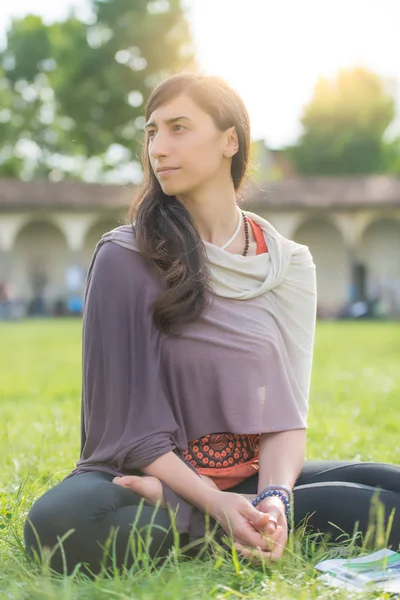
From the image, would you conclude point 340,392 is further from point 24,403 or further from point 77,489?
point 77,489

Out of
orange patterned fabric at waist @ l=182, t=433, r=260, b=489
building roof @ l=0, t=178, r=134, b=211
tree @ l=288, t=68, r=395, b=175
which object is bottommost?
orange patterned fabric at waist @ l=182, t=433, r=260, b=489

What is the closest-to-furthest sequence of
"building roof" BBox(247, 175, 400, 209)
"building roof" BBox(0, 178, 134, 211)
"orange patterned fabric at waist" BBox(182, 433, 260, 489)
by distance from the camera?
"orange patterned fabric at waist" BBox(182, 433, 260, 489)
"building roof" BBox(247, 175, 400, 209)
"building roof" BBox(0, 178, 134, 211)

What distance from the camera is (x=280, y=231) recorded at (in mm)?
31875

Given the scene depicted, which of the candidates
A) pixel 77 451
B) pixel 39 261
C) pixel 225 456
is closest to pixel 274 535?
pixel 225 456

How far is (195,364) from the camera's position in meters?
2.72

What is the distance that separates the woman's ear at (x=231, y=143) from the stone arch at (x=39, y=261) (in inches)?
1202

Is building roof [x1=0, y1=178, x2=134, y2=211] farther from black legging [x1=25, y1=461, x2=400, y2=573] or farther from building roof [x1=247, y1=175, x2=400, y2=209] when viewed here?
black legging [x1=25, y1=461, x2=400, y2=573]

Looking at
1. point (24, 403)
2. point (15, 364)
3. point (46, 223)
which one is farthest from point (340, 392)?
point (46, 223)

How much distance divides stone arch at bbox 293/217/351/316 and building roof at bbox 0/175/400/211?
1.46 meters

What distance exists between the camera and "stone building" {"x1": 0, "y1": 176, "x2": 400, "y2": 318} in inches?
1247

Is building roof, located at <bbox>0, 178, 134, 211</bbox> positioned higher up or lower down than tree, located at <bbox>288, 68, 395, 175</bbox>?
lower down

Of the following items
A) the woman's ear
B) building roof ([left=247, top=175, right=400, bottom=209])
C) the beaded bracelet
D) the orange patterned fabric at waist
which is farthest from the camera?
building roof ([left=247, top=175, right=400, bottom=209])

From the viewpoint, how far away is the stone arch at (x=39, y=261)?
33.2m

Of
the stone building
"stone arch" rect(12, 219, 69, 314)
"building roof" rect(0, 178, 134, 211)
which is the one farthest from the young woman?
"stone arch" rect(12, 219, 69, 314)
